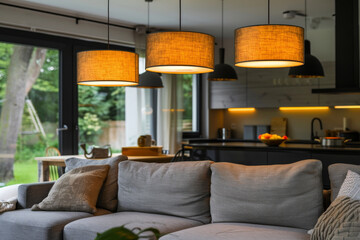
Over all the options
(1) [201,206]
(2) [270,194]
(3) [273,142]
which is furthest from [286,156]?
(2) [270,194]

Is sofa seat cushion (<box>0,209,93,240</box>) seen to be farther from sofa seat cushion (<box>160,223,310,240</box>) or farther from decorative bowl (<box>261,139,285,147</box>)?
decorative bowl (<box>261,139,285,147</box>)

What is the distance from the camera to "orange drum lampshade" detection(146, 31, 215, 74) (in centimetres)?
304

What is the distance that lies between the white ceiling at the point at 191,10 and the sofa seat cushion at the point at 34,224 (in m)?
3.28

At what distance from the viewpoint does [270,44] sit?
9.98 feet

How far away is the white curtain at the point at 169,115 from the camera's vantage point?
26.6ft

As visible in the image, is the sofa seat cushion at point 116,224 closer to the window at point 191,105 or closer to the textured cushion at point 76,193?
the textured cushion at point 76,193

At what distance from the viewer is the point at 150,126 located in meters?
8.09

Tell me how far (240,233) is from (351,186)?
0.70m

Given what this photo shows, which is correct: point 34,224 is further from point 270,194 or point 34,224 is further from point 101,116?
point 101,116

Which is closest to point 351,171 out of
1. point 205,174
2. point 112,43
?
point 205,174

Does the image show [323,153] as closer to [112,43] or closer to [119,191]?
[119,191]

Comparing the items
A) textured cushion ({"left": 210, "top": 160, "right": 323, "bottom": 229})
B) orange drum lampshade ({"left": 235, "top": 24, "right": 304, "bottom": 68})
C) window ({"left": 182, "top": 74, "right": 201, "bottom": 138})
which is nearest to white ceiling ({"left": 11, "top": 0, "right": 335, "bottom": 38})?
window ({"left": 182, "top": 74, "right": 201, "bottom": 138})

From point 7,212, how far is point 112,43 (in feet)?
13.5

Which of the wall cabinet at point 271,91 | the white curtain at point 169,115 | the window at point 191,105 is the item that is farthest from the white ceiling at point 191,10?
the window at point 191,105
